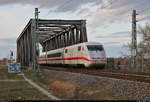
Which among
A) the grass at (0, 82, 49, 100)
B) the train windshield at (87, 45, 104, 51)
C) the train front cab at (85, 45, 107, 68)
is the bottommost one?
the grass at (0, 82, 49, 100)

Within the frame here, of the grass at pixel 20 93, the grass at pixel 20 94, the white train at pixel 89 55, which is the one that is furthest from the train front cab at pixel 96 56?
the grass at pixel 20 94

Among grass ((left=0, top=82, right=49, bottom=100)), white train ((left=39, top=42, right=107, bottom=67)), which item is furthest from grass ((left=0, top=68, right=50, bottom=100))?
white train ((left=39, top=42, right=107, bottom=67))

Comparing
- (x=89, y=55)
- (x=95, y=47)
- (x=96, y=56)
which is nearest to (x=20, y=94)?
(x=89, y=55)

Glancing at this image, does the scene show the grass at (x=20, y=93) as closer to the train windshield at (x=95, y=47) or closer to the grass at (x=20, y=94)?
the grass at (x=20, y=94)

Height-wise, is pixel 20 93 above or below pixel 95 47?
below

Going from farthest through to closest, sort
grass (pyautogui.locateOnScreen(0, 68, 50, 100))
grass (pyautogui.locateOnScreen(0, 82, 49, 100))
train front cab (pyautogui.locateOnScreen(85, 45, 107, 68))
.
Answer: train front cab (pyautogui.locateOnScreen(85, 45, 107, 68)), grass (pyautogui.locateOnScreen(0, 68, 50, 100)), grass (pyautogui.locateOnScreen(0, 82, 49, 100))

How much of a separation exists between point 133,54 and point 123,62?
49.2 feet

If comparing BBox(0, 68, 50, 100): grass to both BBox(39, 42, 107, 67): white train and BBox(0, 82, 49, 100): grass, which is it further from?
BBox(39, 42, 107, 67): white train

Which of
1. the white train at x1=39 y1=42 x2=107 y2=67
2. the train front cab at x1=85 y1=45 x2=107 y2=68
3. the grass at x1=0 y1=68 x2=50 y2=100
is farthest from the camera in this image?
the white train at x1=39 y1=42 x2=107 y2=67

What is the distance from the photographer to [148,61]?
35.7 meters

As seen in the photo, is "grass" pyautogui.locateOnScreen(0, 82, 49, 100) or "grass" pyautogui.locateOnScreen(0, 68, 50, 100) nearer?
"grass" pyautogui.locateOnScreen(0, 82, 49, 100)

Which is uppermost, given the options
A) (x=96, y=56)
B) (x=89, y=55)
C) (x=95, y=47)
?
(x=95, y=47)

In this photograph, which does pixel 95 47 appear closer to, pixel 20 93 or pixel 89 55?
pixel 89 55

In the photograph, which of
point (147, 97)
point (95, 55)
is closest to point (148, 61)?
A: point (95, 55)
